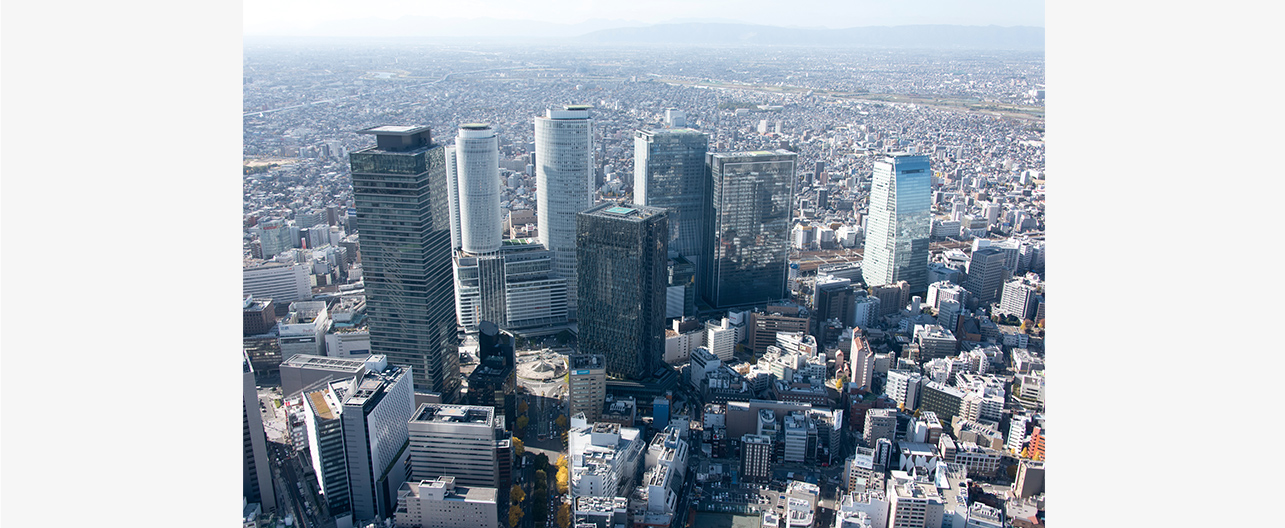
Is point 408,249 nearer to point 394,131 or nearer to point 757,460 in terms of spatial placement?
point 394,131

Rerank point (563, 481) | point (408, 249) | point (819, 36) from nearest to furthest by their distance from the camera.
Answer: point (563, 481), point (408, 249), point (819, 36)

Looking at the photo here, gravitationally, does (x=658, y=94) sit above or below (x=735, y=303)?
above

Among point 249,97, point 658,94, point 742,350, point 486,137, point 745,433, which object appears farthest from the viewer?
point 658,94

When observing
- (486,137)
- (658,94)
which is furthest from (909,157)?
(658,94)

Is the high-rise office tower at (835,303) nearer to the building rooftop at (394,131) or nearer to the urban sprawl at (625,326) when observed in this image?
the urban sprawl at (625,326)

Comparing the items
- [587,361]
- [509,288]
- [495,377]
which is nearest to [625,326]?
[587,361]

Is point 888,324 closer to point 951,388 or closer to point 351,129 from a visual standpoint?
point 951,388

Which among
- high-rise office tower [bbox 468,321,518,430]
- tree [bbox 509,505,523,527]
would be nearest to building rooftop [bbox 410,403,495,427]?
tree [bbox 509,505,523,527]
